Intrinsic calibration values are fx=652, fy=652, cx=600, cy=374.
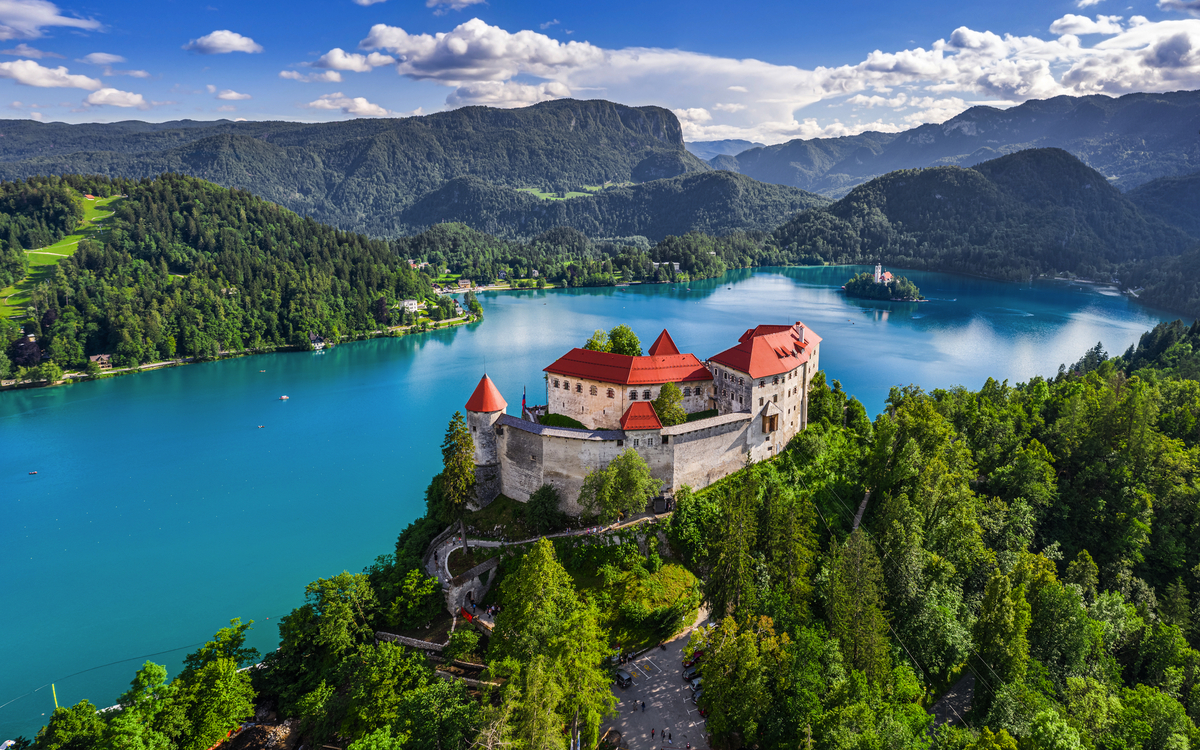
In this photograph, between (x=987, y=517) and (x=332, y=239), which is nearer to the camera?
(x=987, y=517)

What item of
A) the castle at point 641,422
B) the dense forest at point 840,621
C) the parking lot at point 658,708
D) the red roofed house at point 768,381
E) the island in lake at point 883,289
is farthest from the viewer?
the island in lake at point 883,289

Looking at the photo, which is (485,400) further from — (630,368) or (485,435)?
(630,368)

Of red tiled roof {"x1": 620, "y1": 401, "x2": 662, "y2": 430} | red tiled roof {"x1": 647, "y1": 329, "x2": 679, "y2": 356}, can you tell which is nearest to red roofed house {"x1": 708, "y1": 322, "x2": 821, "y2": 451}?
red tiled roof {"x1": 647, "y1": 329, "x2": 679, "y2": 356}

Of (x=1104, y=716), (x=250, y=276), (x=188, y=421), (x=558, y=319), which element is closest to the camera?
(x=1104, y=716)

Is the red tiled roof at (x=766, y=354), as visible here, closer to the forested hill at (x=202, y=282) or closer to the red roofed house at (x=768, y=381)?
the red roofed house at (x=768, y=381)

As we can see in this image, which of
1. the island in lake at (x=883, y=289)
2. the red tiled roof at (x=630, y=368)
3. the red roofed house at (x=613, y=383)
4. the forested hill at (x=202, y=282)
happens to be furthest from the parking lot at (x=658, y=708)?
the island in lake at (x=883, y=289)

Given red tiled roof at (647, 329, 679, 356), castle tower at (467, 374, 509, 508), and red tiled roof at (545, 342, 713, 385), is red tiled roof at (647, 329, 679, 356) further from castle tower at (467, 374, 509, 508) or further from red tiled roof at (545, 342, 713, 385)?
castle tower at (467, 374, 509, 508)

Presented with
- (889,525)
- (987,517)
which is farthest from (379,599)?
(987,517)

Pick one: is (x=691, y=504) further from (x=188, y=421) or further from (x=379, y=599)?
(x=188, y=421)
